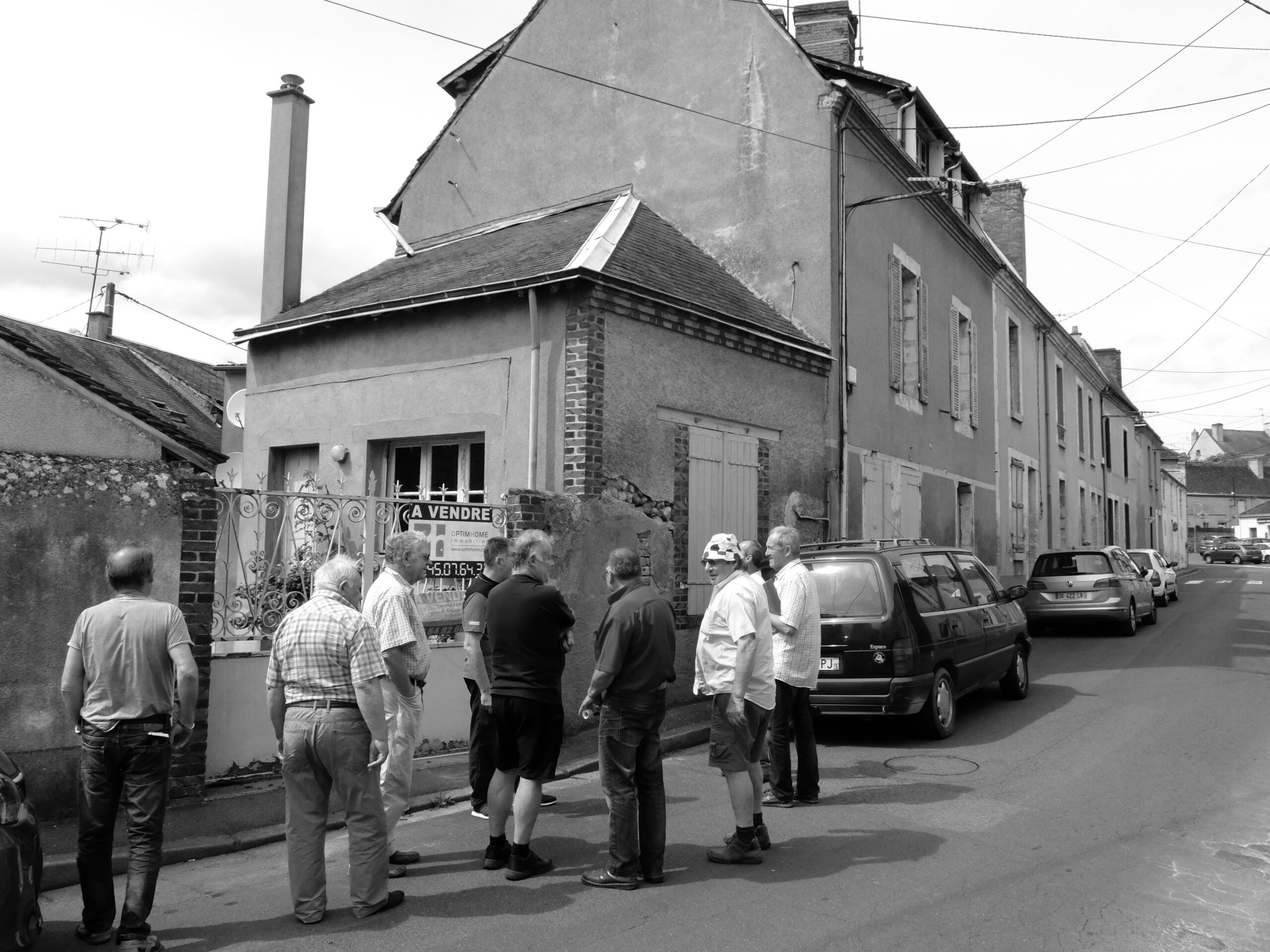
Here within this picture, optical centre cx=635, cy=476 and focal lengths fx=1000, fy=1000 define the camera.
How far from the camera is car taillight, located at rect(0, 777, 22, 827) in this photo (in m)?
3.78

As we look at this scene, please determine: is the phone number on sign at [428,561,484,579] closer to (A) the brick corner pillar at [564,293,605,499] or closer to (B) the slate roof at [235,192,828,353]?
(A) the brick corner pillar at [564,293,605,499]

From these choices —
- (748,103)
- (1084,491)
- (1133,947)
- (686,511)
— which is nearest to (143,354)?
(748,103)

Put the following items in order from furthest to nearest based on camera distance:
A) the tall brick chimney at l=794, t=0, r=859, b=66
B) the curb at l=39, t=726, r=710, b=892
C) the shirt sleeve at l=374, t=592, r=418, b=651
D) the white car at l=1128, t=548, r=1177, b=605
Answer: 1. the white car at l=1128, t=548, r=1177, b=605
2. the tall brick chimney at l=794, t=0, r=859, b=66
3. the curb at l=39, t=726, r=710, b=892
4. the shirt sleeve at l=374, t=592, r=418, b=651

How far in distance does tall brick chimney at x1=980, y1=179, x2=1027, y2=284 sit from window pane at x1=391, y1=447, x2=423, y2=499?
64.7ft

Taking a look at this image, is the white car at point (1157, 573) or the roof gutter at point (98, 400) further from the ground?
the roof gutter at point (98, 400)

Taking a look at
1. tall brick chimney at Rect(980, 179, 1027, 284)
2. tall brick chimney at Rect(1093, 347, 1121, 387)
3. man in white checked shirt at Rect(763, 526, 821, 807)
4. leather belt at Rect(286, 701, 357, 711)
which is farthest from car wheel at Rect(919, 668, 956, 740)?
tall brick chimney at Rect(1093, 347, 1121, 387)

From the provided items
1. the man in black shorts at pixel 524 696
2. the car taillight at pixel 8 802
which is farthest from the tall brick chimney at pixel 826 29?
the car taillight at pixel 8 802

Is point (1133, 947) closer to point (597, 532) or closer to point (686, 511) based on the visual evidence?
point (597, 532)

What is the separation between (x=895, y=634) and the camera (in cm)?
795

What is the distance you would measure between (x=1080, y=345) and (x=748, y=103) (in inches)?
848

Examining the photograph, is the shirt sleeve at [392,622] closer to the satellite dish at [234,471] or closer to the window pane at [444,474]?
the window pane at [444,474]

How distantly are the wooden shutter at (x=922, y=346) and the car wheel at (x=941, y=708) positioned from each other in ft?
29.2

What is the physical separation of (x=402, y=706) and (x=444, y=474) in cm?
577

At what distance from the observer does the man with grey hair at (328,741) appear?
4438 millimetres
